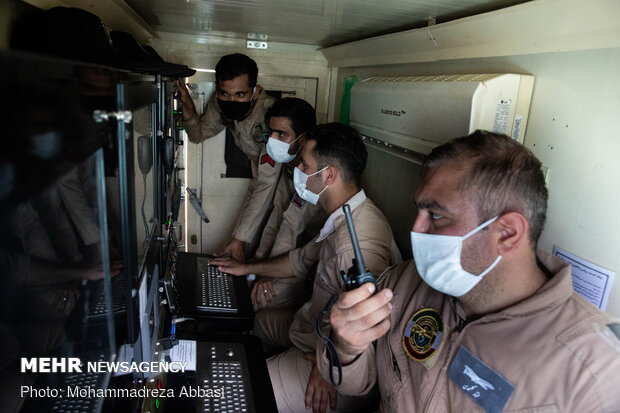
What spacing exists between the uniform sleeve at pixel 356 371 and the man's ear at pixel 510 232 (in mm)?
597

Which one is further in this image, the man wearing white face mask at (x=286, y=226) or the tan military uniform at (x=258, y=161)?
the tan military uniform at (x=258, y=161)

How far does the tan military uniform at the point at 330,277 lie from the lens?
190 cm

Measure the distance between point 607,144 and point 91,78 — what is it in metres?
1.35

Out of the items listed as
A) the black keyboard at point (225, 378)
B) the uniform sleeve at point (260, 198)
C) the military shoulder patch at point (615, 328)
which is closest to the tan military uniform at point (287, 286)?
the uniform sleeve at point (260, 198)

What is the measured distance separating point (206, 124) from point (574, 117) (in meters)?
2.65

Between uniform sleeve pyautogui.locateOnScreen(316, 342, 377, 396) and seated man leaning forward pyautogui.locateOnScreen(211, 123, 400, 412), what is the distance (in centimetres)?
36

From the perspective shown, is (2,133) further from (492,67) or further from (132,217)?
(492,67)

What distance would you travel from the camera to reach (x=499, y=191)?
3.74 feet

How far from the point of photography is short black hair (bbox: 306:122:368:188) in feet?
7.38

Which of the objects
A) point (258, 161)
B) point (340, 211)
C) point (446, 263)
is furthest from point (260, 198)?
point (446, 263)

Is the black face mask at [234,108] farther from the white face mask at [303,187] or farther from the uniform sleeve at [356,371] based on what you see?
the uniform sleeve at [356,371]

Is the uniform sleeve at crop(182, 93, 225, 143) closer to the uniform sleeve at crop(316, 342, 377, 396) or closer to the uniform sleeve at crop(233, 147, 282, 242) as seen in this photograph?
the uniform sleeve at crop(233, 147, 282, 242)

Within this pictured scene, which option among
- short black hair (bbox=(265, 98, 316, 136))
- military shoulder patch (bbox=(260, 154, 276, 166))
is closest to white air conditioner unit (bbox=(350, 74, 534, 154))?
short black hair (bbox=(265, 98, 316, 136))

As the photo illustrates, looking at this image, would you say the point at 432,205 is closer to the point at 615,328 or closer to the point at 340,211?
the point at 615,328
